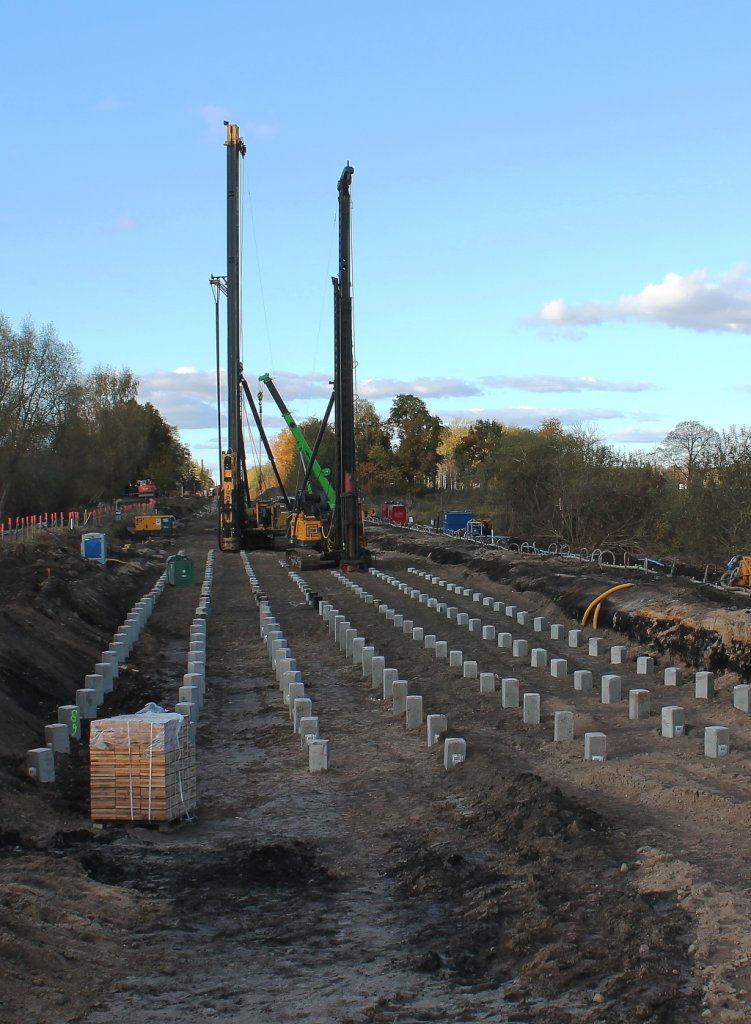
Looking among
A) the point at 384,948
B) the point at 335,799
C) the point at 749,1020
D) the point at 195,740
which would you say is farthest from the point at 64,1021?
the point at 195,740

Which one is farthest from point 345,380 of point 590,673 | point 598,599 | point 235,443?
point 590,673

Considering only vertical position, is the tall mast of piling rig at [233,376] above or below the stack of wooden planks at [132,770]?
above

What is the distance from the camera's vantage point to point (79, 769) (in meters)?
9.23

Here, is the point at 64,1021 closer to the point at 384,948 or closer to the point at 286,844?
the point at 384,948

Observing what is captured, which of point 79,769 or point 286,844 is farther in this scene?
point 79,769

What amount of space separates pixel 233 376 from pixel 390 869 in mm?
30834

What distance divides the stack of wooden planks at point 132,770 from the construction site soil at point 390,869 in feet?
0.48

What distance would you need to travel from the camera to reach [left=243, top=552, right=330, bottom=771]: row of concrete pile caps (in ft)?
29.8

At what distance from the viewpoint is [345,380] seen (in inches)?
1102

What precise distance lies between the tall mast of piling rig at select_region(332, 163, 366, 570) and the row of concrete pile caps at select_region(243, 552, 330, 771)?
9529 mm

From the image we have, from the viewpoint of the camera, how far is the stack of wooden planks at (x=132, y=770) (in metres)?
7.27

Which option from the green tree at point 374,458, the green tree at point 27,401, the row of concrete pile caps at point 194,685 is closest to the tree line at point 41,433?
the green tree at point 27,401

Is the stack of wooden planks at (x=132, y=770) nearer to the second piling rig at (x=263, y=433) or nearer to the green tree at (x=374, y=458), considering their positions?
the second piling rig at (x=263, y=433)

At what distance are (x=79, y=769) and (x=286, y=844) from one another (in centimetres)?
307
